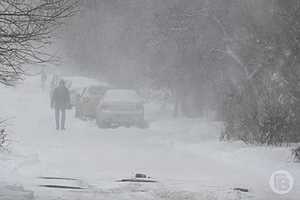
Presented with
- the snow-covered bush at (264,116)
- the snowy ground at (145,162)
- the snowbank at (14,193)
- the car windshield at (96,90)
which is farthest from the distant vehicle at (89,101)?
the snowbank at (14,193)

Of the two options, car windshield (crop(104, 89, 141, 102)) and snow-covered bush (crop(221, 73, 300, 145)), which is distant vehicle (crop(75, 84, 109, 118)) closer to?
car windshield (crop(104, 89, 141, 102))

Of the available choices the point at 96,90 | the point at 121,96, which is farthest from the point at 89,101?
the point at 121,96

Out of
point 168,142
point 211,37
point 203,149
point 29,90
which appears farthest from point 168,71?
point 29,90

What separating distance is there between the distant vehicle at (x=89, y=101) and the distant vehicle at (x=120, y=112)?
240 cm

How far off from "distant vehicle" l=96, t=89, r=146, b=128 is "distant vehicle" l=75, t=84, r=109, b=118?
2.40 m

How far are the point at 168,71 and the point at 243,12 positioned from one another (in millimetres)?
5166

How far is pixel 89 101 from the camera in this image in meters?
24.9

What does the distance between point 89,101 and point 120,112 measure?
3524 millimetres

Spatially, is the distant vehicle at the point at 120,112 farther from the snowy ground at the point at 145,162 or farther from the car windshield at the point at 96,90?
the car windshield at the point at 96,90

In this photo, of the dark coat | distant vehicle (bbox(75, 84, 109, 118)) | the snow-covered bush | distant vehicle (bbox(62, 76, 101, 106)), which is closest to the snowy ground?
the snow-covered bush

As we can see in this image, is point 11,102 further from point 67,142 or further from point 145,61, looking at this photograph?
point 67,142

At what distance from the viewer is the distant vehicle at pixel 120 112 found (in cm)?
2172

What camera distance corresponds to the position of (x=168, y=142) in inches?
710

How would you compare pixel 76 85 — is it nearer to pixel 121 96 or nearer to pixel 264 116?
pixel 121 96
